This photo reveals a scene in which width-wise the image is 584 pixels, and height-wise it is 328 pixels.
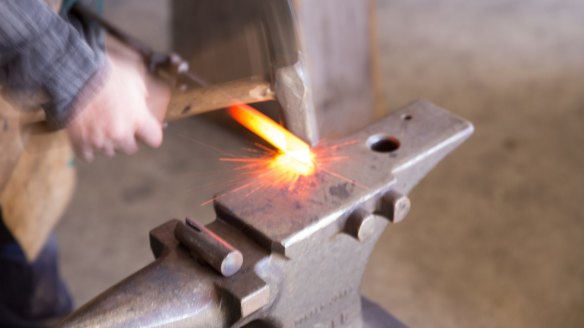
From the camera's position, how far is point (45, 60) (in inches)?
38.6

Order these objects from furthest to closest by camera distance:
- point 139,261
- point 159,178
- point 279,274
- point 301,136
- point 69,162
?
point 159,178
point 139,261
point 69,162
point 301,136
point 279,274

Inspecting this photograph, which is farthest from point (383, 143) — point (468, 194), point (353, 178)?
point (468, 194)

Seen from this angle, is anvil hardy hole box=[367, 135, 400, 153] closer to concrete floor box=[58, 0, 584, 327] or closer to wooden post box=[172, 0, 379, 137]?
concrete floor box=[58, 0, 584, 327]

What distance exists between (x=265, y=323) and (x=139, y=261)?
1495mm

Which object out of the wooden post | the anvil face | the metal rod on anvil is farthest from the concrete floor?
the metal rod on anvil

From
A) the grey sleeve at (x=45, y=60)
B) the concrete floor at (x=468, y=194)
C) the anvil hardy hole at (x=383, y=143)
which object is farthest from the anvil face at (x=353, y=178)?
the concrete floor at (x=468, y=194)

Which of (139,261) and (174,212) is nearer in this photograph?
(139,261)

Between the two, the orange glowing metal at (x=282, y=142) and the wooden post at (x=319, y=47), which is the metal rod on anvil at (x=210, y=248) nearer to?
the orange glowing metal at (x=282, y=142)

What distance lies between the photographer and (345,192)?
97 cm

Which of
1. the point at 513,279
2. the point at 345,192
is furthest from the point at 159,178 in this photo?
the point at 345,192

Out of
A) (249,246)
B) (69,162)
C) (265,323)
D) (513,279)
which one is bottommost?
(513,279)

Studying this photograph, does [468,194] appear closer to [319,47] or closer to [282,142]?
[319,47]

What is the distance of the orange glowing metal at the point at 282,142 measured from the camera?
3.45 feet

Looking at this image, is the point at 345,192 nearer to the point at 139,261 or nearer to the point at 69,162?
the point at 69,162
